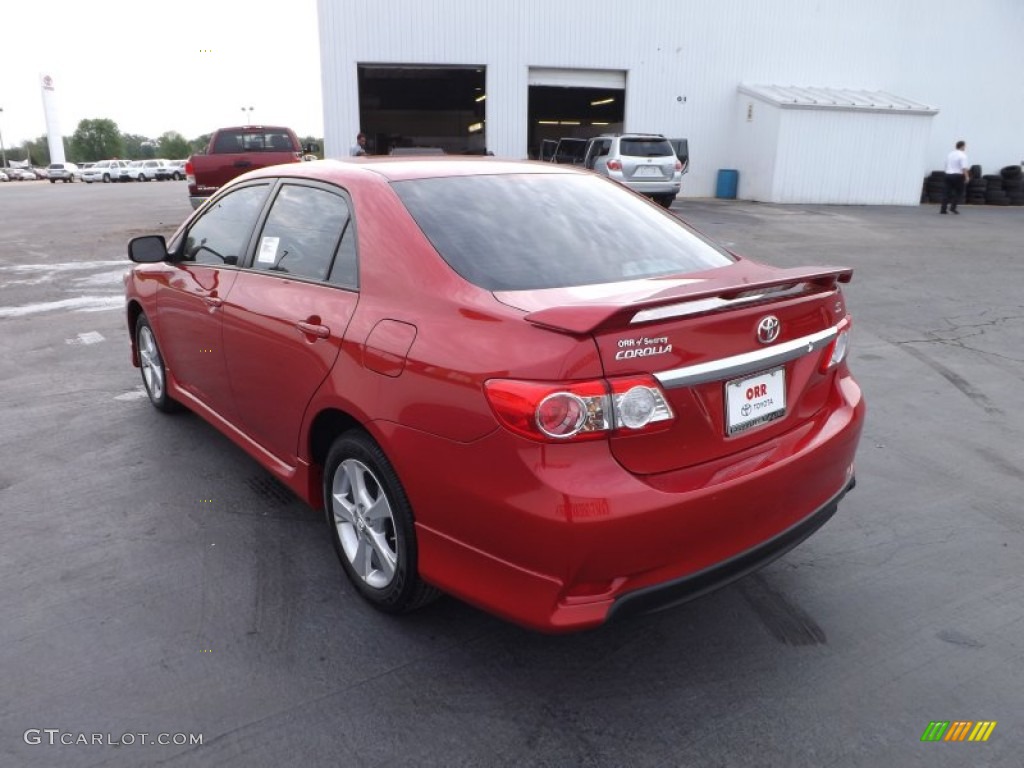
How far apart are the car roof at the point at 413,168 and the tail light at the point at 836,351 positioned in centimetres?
145

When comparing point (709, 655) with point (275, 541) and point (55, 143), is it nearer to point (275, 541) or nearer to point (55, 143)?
point (275, 541)

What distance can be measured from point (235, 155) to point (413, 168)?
47.3 ft

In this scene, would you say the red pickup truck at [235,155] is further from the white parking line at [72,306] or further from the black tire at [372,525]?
the black tire at [372,525]

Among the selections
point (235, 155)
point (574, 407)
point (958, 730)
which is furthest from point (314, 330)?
point (235, 155)

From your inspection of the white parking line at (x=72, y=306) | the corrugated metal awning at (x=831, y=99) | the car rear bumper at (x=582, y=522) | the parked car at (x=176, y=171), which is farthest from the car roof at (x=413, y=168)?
the parked car at (x=176, y=171)

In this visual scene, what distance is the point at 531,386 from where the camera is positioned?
2.19 metres

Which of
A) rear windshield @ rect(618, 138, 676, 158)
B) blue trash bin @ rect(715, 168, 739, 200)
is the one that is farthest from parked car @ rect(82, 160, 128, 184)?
rear windshield @ rect(618, 138, 676, 158)

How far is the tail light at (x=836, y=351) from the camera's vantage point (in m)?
2.83

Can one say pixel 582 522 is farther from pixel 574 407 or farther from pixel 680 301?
pixel 680 301

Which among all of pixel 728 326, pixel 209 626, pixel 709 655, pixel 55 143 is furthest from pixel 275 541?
pixel 55 143

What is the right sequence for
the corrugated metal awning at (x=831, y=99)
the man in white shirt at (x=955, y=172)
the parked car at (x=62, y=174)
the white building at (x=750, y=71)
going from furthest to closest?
the parked car at (x=62, y=174) → the corrugated metal awning at (x=831, y=99) → the white building at (x=750, y=71) → the man in white shirt at (x=955, y=172)

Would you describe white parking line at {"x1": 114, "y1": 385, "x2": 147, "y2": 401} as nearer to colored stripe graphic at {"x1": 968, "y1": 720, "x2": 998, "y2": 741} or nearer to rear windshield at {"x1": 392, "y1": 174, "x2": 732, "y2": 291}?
rear windshield at {"x1": 392, "y1": 174, "x2": 732, "y2": 291}

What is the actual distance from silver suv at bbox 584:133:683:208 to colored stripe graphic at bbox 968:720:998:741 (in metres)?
18.0

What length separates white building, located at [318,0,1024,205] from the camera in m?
23.4
